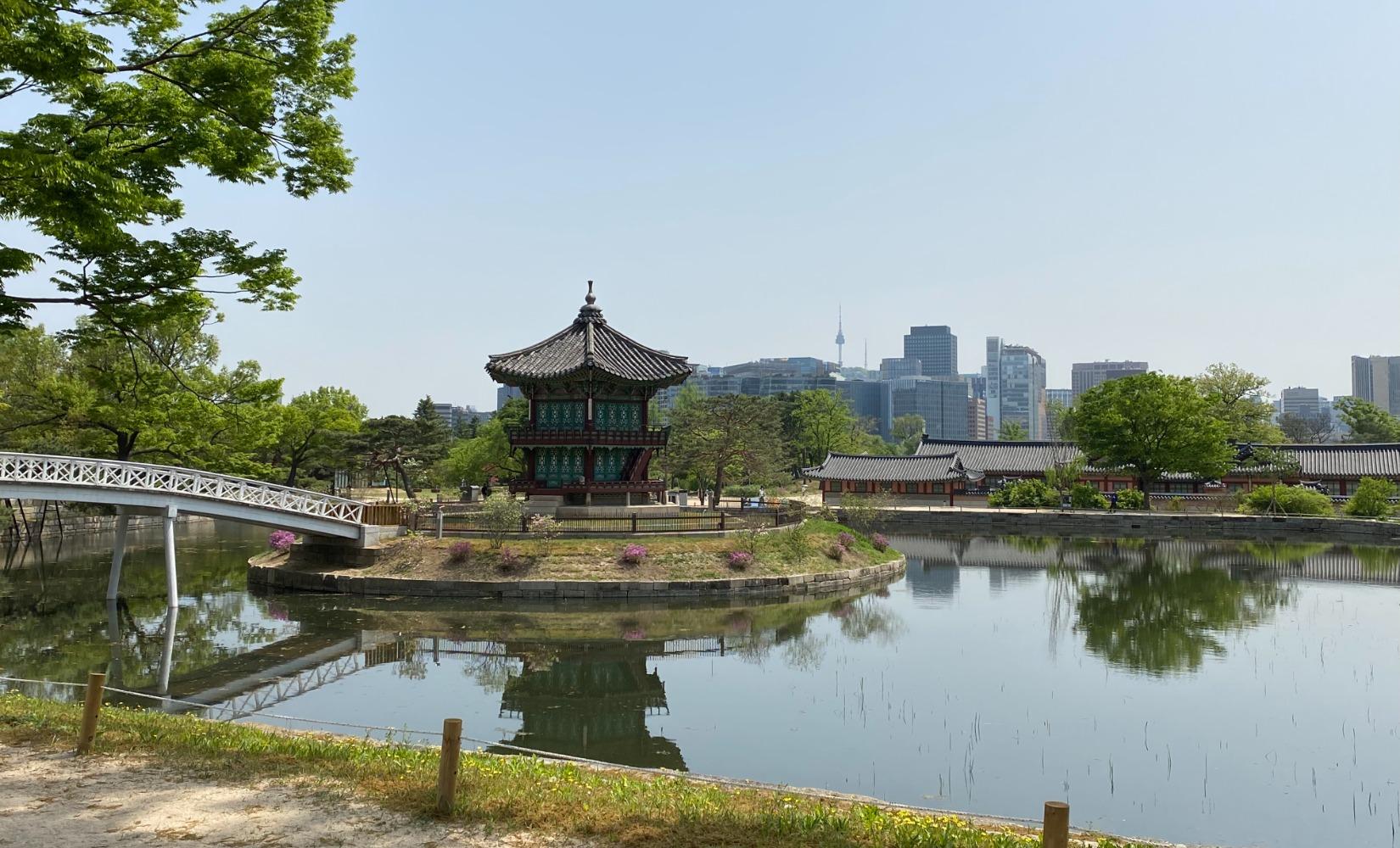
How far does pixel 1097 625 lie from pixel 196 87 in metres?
26.4

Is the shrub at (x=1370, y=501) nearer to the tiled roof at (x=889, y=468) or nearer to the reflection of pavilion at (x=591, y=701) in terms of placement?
the tiled roof at (x=889, y=468)

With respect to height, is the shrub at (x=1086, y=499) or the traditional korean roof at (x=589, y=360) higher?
the traditional korean roof at (x=589, y=360)

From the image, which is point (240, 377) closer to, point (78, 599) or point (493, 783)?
point (78, 599)

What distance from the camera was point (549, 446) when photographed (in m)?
40.7

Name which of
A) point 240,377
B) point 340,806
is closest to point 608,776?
point 340,806

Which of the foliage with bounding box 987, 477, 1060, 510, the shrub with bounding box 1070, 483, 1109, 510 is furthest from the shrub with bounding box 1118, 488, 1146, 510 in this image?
the foliage with bounding box 987, 477, 1060, 510

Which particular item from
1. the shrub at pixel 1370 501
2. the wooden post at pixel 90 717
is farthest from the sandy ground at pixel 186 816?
the shrub at pixel 1370 501

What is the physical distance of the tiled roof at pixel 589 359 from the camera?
4078 cm

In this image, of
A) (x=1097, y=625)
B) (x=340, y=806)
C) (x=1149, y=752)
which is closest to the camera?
(x=340, y=806)

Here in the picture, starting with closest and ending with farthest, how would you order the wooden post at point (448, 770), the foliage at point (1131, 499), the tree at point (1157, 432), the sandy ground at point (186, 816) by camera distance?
the sandy ground at point (186, 816) < the wooden post at point (448, 770) < the tree at point (1157, 432) < the foliage at point (1131, 499)

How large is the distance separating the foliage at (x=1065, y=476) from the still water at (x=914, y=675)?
2878cm

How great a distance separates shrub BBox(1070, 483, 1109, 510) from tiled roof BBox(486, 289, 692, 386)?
114ft

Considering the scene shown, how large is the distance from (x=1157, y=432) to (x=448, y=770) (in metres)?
63.6

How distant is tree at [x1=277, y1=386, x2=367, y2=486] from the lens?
48.2 meters
